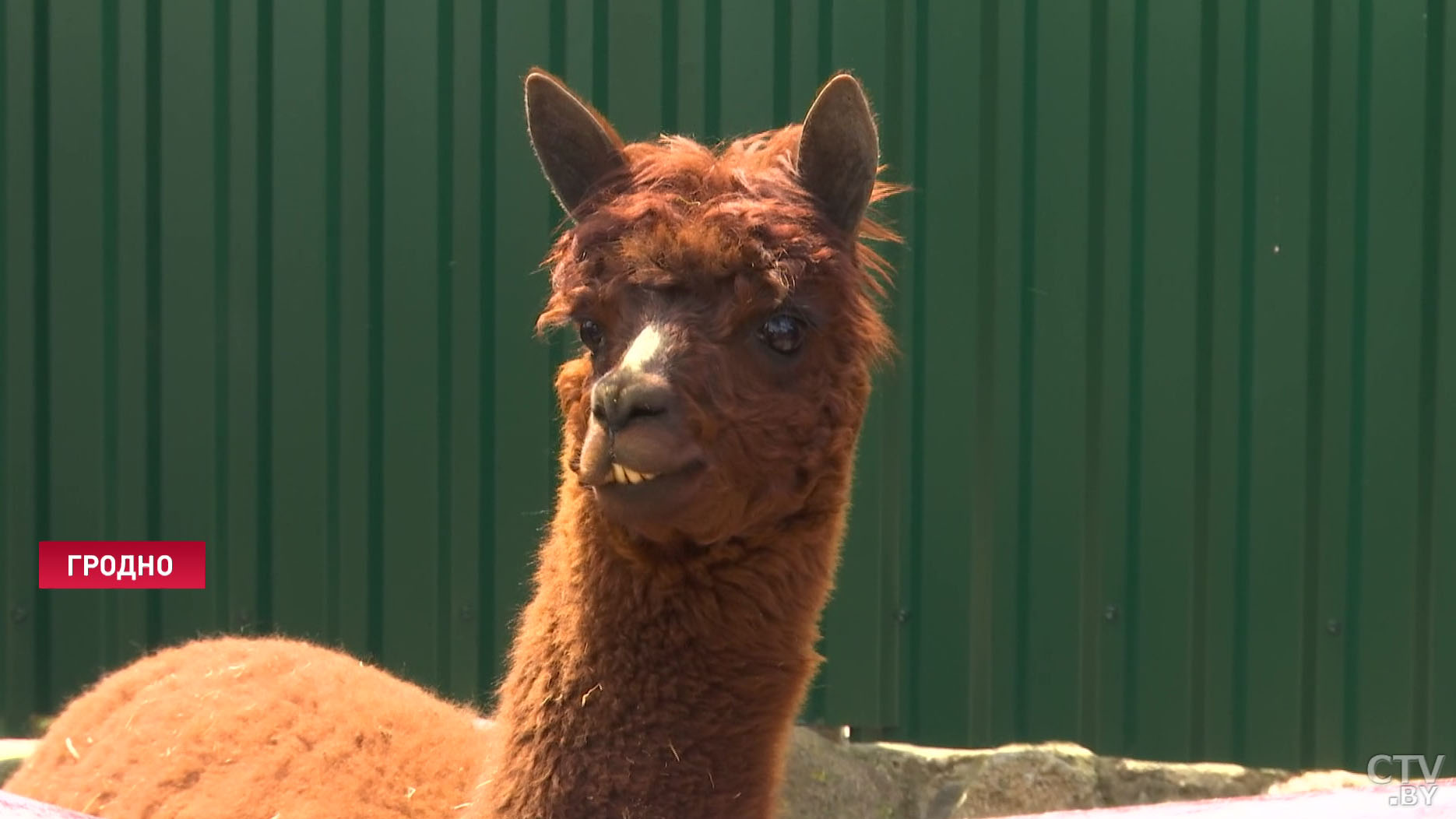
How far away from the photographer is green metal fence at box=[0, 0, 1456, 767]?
17.0 ft

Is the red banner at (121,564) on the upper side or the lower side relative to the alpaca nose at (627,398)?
lower

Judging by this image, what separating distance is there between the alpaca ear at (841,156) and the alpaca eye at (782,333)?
1.07 ft

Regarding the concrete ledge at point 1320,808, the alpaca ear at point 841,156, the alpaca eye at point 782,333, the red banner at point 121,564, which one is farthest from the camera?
the red banner at point 121,564

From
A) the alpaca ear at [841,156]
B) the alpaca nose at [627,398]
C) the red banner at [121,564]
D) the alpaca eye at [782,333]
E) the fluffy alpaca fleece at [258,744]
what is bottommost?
the fluffy alpaca fleece at [258,744]

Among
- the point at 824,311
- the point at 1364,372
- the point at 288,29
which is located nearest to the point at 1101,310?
the point at 1364,372

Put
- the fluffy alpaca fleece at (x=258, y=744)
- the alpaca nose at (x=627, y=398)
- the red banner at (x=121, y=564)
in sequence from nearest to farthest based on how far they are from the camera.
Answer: the alpaca nose at (x=627, y=398) → the fluffy alpaca fleece at (x=258, y=744) → the red banner at (x=121, y=564)

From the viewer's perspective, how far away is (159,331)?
5598 millimetres

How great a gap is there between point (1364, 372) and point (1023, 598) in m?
1.51

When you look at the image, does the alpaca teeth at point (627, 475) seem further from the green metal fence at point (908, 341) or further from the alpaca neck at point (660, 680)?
the green metal fence at point (908, 341)

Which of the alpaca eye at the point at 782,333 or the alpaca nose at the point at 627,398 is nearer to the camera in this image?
the alpaca nose at the point at 627,398

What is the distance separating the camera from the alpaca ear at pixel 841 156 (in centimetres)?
271

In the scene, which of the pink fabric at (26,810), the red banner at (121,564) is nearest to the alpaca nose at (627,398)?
the pink fabric at (26,810)

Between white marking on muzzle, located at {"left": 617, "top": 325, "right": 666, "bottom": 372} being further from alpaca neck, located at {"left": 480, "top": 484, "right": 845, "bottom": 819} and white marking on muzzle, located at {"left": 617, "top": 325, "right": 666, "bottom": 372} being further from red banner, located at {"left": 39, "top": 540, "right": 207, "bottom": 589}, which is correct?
red banner, located at {"left": 39, "top": 540, "right": 207, "bottom": 589}

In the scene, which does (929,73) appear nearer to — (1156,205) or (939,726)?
(1156,205)
